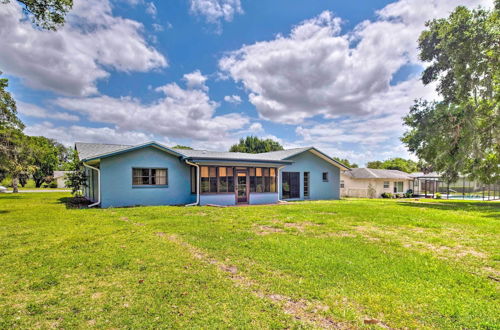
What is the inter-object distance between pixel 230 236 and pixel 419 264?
437cm

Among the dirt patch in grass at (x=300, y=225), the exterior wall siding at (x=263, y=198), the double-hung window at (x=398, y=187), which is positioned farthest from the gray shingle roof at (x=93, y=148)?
the double-hung window at (x=398, y=187)

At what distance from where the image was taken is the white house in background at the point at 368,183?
30094 mm

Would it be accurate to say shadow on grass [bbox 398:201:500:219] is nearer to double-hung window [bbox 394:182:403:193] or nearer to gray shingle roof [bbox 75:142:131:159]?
double-hung window [bbox 394:182:403:193]

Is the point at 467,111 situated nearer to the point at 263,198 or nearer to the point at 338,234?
the point at 263,198

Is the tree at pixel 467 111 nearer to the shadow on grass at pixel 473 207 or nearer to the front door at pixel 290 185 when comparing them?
the shadow on grass at pixel 473 207

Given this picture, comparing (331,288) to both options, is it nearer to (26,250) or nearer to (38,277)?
(38,277)

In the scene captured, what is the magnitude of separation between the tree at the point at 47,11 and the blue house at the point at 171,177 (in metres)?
5.97

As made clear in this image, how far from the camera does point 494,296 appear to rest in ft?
11.6

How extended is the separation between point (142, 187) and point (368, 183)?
2581 cm

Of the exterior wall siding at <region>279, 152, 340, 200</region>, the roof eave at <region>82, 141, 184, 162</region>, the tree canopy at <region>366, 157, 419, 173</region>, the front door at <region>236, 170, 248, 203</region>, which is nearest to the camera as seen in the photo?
the roof eave at <region>82, 141, 184, 162</region>

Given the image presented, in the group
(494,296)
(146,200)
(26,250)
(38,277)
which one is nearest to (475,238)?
(494,296)

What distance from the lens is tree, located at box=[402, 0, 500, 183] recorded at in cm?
1598

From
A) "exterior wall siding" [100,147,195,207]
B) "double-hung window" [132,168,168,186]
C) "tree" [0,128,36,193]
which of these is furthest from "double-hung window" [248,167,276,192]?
"tree" [0,128,36,193]

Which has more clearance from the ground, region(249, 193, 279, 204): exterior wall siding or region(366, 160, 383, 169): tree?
region(366, 160, 383, 169): tree
